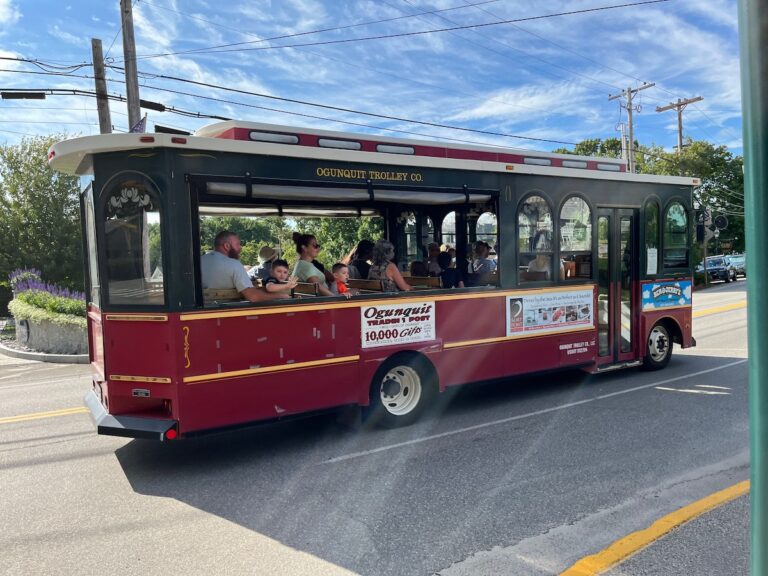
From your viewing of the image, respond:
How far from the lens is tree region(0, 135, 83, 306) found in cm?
2414

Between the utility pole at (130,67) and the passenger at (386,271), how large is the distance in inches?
364

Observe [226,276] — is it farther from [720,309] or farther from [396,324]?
[720,309]

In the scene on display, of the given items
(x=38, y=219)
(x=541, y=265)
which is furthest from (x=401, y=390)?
(x=38, y=219)

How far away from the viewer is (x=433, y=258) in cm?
850

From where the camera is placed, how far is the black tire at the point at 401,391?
6074mm

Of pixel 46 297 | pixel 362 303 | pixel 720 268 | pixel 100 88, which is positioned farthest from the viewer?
pixel 720 268

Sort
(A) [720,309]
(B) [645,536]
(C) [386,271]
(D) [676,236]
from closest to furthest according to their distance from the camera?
(B) [645,536]
(C) [386,271]
(D) [676,236]
(A) [720,309]

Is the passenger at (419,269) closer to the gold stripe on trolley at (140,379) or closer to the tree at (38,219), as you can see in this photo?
the gold stripe on trolley at (140,379)

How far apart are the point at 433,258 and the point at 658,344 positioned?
12.2 feet

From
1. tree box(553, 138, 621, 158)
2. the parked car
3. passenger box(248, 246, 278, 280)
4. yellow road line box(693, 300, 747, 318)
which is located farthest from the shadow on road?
tree box(553, 138, 621, 158)

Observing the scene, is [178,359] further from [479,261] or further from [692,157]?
[692,157]

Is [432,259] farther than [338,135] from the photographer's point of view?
Yes

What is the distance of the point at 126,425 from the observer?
4.91m

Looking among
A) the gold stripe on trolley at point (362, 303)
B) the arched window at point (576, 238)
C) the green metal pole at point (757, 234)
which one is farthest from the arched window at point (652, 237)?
the green metal pole at point (757, 234)
